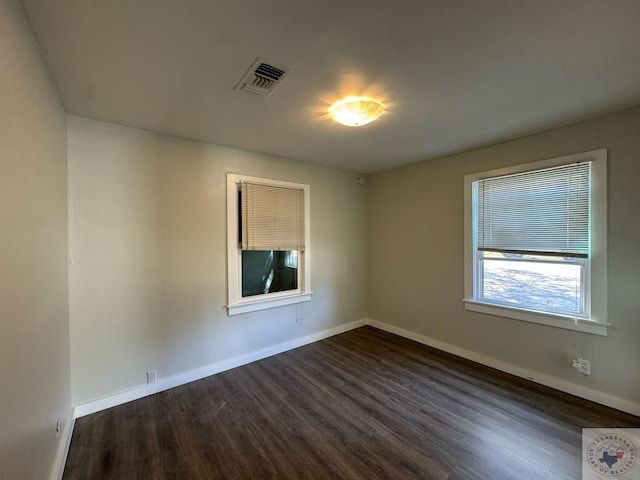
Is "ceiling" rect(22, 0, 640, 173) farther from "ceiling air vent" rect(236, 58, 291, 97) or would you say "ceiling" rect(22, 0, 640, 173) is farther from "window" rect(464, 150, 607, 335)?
"window" rect(464, 150, 607, 335)

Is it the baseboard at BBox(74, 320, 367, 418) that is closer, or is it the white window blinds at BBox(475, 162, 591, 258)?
the baseboard at BBox(74, 320, 367, 418)

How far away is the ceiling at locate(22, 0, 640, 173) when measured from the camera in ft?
4.02

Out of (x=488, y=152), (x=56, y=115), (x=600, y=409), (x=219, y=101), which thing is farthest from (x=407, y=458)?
(x=56, y=115)

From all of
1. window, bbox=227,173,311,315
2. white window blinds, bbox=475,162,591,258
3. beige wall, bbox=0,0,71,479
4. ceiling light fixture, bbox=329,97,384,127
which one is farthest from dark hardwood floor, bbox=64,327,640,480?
ceiling light fixture, bbox=329,97,384,127

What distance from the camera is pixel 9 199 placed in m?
1.06

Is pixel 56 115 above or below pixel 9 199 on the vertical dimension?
above

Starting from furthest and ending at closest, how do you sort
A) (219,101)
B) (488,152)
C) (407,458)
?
(488,152), (219,101), (407,458)

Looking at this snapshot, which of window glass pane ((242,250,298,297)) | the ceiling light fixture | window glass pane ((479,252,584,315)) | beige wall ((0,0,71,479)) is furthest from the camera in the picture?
window glass pane ((242,250,298,297))

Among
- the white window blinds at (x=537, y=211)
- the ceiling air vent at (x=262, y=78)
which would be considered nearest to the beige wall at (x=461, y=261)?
the white window blinds at (x=537, y=211)

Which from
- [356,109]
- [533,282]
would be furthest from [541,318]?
[356,109]

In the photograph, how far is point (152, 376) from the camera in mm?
2525

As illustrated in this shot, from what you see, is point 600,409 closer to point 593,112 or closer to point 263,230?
point 593,112

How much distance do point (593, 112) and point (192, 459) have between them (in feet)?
13.5

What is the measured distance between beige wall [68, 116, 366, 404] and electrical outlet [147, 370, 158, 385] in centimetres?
4
